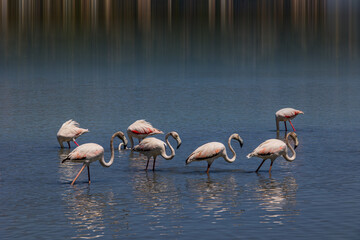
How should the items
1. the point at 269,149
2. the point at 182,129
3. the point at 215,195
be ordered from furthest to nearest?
1. the point at 182,129
2. the point at 269,149
3. the point at 215,195

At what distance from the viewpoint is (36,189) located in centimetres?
2130

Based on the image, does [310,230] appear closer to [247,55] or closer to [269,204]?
[269,204]

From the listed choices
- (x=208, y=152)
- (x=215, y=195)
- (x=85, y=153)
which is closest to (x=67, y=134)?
(x=85, y=153)

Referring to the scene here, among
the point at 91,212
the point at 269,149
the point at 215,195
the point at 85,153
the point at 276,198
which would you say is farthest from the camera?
the point at 269,149

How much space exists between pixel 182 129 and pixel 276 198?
39.8ft

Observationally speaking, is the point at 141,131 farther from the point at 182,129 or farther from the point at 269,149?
the point at 269,149

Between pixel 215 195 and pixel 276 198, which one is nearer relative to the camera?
pixel 276 198

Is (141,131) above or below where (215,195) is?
above

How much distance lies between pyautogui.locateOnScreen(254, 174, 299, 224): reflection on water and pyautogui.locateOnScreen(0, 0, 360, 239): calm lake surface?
5 cm

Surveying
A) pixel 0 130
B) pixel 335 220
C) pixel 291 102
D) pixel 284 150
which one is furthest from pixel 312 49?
pixel 335 220

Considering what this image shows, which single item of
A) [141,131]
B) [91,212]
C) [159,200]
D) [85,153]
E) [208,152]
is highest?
[141,131]

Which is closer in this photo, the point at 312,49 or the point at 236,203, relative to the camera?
the point at 236,203

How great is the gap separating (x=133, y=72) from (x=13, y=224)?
40.1 meters

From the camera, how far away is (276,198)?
19859 mm
